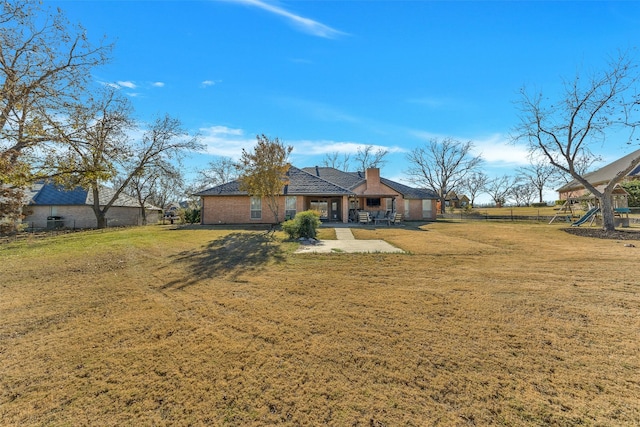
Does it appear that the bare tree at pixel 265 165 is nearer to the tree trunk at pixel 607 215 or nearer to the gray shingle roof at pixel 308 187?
the gray shingle roof at pixel 308 187

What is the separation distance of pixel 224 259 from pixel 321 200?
1626 centimetres

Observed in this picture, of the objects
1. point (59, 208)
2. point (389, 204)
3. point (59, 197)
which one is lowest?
point (59, 208)

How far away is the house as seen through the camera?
70.3ft

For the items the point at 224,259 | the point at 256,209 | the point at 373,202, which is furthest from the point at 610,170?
the point at 224,259

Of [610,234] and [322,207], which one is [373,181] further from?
[610,234]

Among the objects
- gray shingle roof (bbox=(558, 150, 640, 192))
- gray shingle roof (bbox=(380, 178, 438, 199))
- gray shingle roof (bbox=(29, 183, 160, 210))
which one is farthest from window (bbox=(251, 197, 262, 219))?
gray shingle roof (bbox=(558, 150, 640, 192))

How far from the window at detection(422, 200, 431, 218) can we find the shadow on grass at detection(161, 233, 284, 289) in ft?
69.7

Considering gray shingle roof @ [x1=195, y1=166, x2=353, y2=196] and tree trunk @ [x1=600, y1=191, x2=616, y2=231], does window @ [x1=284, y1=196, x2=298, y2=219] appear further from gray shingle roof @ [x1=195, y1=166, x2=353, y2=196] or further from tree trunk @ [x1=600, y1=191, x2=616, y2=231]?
tree trunk @ [x1=600, y1=191, x2=616, y2=231]

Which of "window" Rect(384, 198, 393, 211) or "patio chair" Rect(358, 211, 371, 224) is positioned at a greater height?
"window" Rect(384, 198, 393, 211)

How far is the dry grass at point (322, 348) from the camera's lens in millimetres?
2246

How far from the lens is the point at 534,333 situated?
3469 mm

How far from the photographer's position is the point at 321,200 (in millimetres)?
24031

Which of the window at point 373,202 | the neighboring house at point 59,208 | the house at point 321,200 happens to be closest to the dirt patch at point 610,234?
the house at point 321,200

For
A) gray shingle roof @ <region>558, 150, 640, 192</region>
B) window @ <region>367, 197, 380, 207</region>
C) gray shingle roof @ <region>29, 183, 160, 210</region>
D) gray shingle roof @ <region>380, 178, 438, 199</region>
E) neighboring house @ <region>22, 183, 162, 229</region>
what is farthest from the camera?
gray shingle roof @ <region>558, 150, 640, 192</region>
